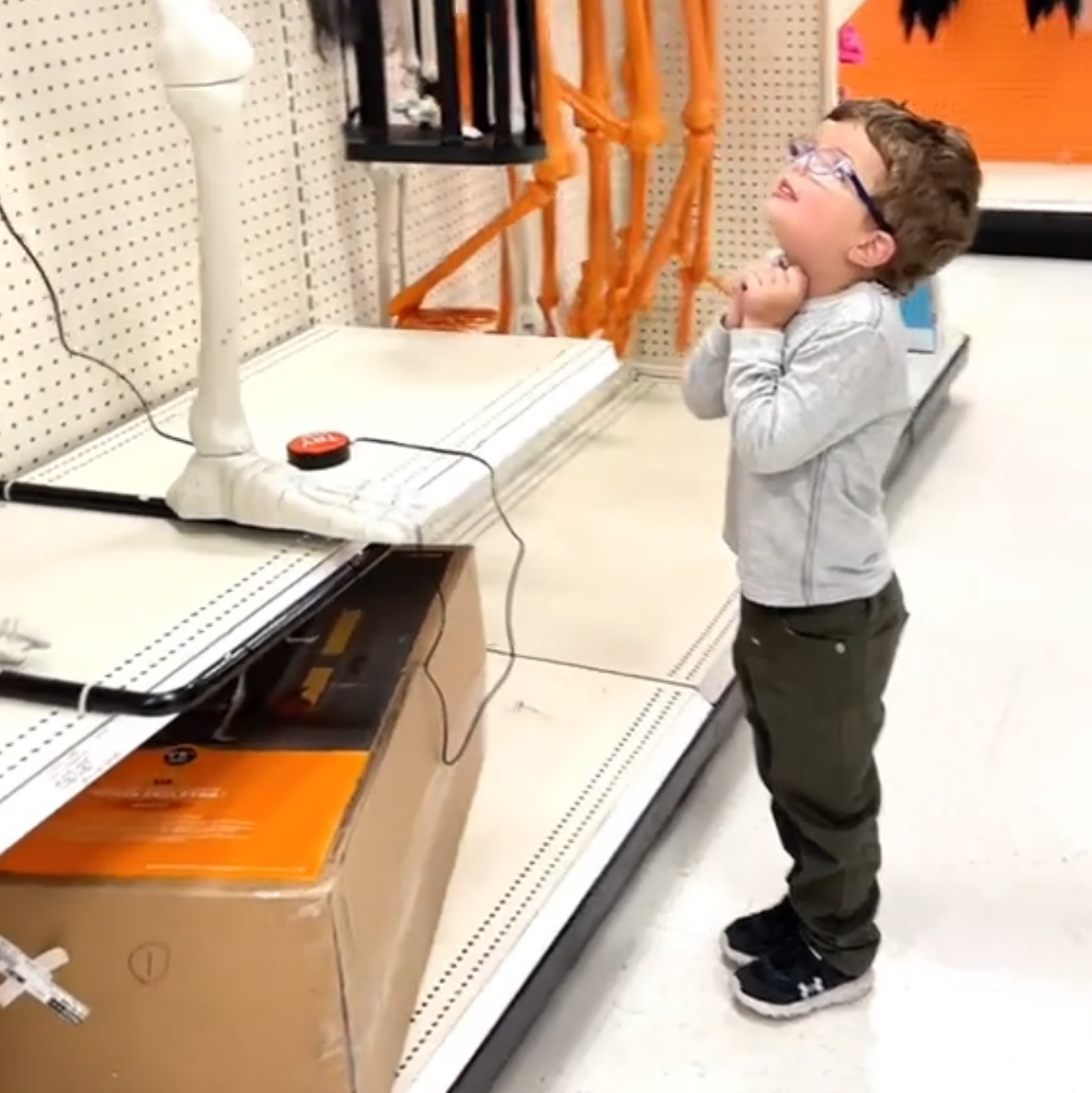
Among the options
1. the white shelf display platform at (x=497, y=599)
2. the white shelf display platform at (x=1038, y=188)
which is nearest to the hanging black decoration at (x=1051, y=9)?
the white shelf display platform at (x=1038, y=188)

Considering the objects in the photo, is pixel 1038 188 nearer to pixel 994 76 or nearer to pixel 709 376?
pixel 994 76

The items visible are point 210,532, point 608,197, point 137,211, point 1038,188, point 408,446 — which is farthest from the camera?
point 1038,188

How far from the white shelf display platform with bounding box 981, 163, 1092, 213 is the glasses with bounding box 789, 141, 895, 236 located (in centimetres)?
360

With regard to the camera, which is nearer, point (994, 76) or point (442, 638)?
point (442, 638)

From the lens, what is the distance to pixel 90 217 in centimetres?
187

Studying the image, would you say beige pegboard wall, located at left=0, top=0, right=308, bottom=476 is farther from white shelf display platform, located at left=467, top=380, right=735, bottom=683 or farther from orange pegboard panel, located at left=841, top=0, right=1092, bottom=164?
orange pegboard panel, located at left=841, top=0, right=1092, bottom=164

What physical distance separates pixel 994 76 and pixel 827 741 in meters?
4.56

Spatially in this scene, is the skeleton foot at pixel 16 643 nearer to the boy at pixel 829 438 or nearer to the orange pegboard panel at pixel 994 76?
the boy at pixel 829 438

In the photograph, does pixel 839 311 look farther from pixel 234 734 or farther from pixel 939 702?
pixel 939 702

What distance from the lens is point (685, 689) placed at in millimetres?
2301

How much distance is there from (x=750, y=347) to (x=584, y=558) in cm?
120

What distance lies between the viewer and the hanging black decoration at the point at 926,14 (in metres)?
5.59

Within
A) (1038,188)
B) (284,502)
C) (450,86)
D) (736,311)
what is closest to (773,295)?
(736,311)

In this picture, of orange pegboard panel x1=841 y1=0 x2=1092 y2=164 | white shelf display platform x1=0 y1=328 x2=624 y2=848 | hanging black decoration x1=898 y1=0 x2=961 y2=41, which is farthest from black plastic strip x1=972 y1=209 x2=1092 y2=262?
white shelf display platform x1=0 y1=328 x2=624 y2=848
